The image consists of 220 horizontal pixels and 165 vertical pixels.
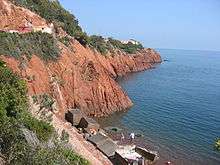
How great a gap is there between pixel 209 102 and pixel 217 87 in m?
26.4

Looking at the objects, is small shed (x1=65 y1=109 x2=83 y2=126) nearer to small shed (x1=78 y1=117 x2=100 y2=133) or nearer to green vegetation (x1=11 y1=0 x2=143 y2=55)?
small shed (x1=78 y1=117 x2=100 y2=133)

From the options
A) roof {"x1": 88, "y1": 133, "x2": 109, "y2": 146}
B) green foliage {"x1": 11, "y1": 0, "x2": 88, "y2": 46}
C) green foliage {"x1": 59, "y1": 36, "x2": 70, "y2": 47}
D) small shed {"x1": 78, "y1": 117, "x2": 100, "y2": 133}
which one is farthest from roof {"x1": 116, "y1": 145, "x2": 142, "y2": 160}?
green foliage {"x1": 11, "y1": 0, "x2": 88, "y2": 46}

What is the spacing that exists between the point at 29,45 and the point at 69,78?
737cm

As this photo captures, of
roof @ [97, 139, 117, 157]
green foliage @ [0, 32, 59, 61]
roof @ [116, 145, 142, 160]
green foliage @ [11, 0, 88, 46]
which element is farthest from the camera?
green foliage @ [11, 0, 88, 46]

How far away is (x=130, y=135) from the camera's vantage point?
169 ft

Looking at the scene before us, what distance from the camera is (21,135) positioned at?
26.1m

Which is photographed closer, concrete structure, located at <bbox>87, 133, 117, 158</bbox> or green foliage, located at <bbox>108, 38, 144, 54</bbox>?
concrete structure, located at <bbox>87, 133, 117, 158</bbox>

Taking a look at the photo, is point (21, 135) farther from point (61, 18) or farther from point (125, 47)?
point (125, 47)

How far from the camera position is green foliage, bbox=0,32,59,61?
49531mm

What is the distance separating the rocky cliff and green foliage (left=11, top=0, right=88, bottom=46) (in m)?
9.42

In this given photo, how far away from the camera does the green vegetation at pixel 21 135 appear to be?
24.2 metres

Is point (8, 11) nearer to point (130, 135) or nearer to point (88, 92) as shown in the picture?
point (88, 92)

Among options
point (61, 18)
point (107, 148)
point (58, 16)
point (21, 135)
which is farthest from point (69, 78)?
point (61, 18)

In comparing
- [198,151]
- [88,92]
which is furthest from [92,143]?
[88,92]
